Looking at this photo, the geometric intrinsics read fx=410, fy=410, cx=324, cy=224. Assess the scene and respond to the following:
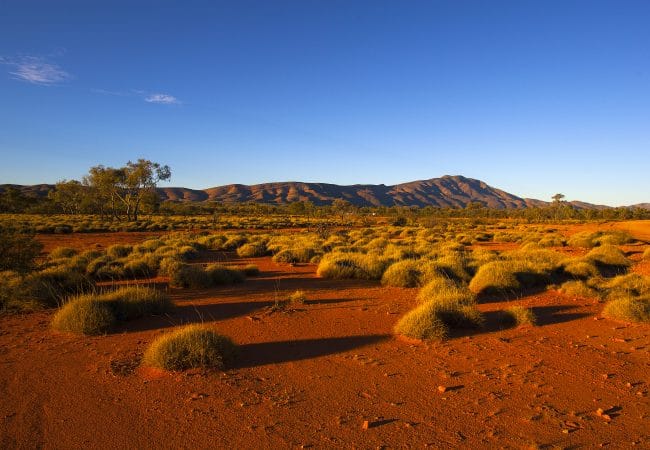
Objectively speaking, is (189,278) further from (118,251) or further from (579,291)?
(579,291)

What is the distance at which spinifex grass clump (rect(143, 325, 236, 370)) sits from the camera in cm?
620

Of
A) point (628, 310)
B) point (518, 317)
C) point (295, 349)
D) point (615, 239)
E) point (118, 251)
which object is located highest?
point (615, 239)

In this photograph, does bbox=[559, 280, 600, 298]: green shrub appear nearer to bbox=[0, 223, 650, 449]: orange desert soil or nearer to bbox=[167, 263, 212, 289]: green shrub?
bbox=[0, 223, 650, 449]: orange desert soil

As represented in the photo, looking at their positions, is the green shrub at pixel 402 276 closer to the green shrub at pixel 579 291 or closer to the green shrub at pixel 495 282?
the green shrub at pixel 495 282

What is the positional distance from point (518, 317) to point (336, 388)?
16.0ft

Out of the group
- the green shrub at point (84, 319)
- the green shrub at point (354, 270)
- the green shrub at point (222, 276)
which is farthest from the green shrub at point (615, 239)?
the green shrub at point (84, 319)

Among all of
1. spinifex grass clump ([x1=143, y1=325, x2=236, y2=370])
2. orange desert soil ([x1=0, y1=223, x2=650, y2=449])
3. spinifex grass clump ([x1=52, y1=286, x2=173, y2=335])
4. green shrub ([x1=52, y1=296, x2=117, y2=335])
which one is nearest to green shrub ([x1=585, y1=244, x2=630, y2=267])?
orange desert soil ([x1=0, y1=223, x2=650, y2=449])

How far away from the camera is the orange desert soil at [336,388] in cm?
448

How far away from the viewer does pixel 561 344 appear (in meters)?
7.37

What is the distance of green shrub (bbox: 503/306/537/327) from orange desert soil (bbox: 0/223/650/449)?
0.91 feet

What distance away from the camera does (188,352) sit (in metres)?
6.32

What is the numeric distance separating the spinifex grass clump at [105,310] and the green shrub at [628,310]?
32.6 feet

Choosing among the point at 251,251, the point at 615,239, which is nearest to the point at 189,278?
the point at 251,251

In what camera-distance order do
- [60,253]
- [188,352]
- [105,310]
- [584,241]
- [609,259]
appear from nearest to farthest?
[188,352]
[105,310]
[609,259]
[60,253]
[584,241]
